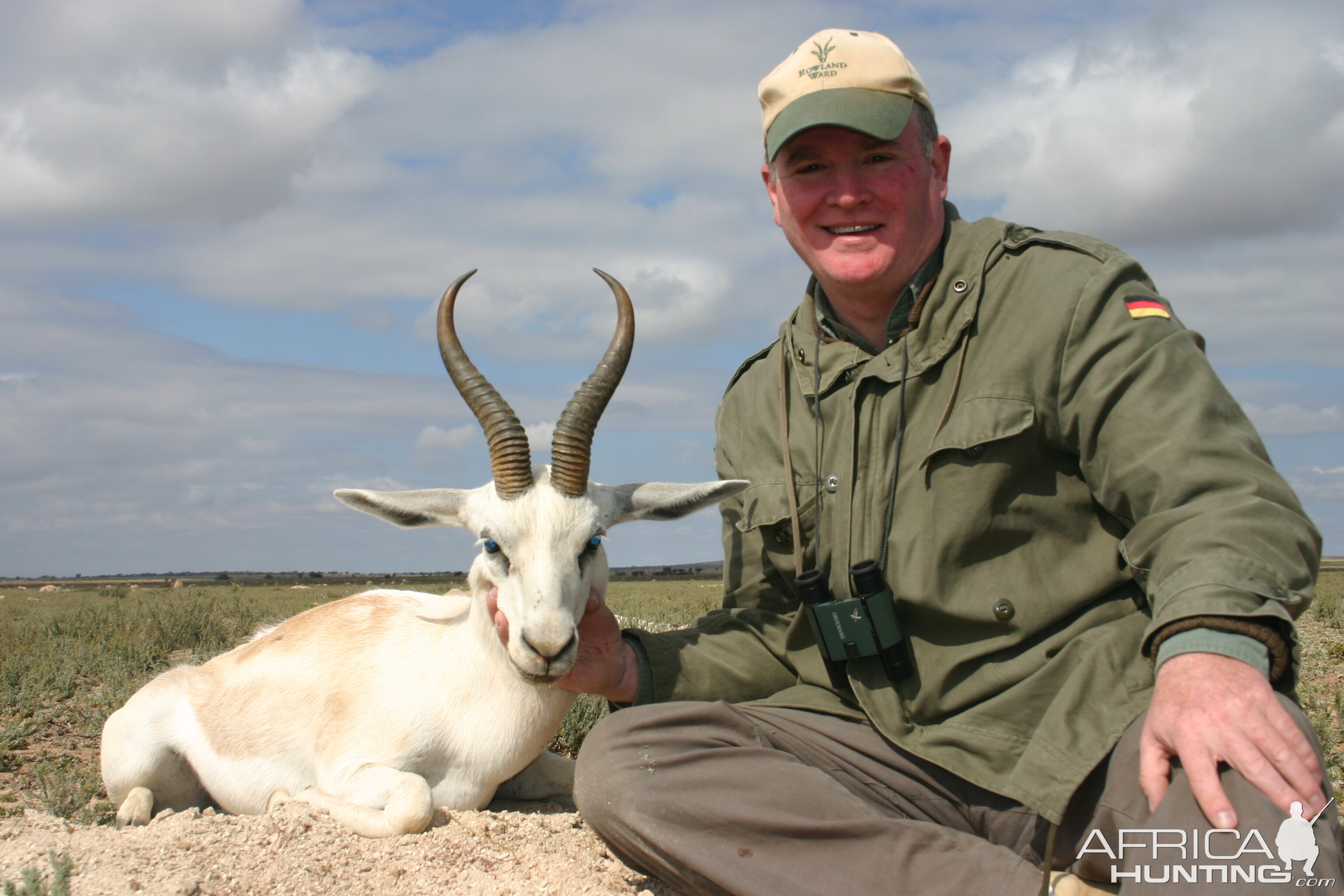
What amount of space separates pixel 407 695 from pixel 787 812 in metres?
2.26

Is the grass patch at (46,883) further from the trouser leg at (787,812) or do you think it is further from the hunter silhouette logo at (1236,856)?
the hunter silhouette logo at (1236,856)

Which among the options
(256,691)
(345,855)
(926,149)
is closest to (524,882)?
(345,855)

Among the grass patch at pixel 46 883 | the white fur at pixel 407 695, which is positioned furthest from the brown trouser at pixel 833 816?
the grass patch at pixel 46 883

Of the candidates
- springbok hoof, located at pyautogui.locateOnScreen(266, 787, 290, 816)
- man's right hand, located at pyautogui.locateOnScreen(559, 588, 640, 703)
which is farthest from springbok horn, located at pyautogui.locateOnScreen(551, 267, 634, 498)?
springbok hoof, located at pyautogui.locateOnScreen(266, 787, 290, 816)

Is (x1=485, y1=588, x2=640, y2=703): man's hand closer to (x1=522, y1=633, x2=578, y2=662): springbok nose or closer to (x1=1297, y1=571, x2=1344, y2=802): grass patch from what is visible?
(x1=522, y1=633, x2=578, y2=662): springbok nose

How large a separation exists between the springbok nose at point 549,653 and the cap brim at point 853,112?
7.42ft

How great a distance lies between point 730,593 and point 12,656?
797 cm

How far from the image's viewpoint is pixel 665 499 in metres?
5.00

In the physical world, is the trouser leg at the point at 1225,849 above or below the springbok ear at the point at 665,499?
below

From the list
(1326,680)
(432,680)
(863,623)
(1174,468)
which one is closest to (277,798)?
(432,680)

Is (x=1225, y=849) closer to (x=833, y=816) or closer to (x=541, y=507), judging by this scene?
(x=833, y=816)

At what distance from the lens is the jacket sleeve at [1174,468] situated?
2793 mm

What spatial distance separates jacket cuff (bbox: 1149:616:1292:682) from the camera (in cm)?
268

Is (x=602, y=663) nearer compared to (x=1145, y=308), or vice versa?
(x=1145, y=308)
